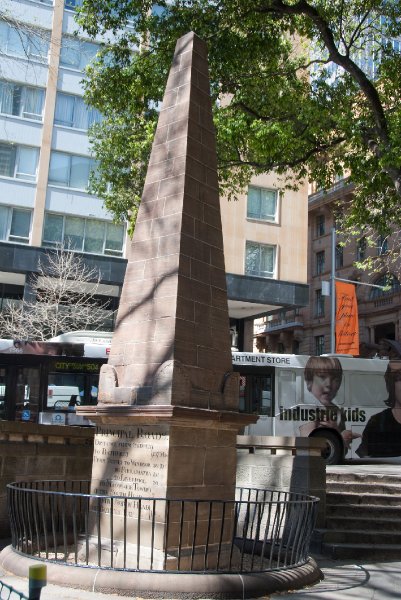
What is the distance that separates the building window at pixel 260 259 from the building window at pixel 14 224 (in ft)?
37.7

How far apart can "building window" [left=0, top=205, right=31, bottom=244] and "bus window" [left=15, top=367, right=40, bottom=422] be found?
14199 mm

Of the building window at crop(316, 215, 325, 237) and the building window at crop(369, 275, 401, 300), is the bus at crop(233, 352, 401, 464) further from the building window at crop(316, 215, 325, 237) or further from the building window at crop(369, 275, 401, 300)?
the building window at crop(316, 215, 325, 237)

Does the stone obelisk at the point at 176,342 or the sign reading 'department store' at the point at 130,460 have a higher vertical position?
the stone obelisk at the point at 176,342

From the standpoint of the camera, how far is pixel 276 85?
54.4 feet

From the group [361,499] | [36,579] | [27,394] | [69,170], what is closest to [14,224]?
[69,170]

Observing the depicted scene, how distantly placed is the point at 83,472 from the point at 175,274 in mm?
4305

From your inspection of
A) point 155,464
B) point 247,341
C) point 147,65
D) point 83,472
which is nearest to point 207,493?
point 155,464

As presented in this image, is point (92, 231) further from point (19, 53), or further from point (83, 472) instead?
point (83, 472)

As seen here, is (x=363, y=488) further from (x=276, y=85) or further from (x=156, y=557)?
(x=276, y=85)

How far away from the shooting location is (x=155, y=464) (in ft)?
24.0

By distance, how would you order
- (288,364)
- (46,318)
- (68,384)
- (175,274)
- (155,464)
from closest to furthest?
(155,464)
(175,274)
(68,384)
(288,364)
(46,318)

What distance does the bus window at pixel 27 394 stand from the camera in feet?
55.0

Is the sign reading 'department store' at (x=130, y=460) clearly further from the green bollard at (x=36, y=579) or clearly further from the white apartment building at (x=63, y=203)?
the white apartment building at (x=63, y=203)

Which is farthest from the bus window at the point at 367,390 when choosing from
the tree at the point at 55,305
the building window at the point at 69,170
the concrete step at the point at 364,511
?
the building window at the point at 69,170
